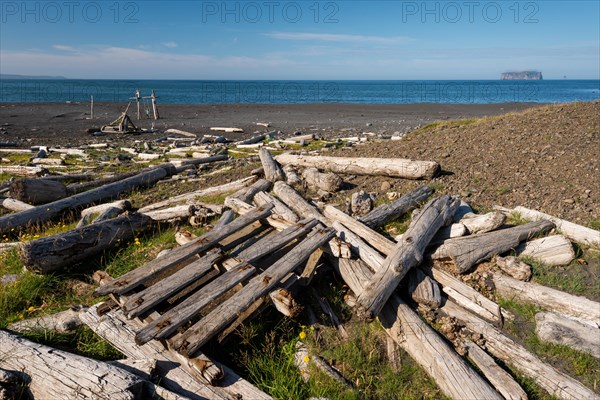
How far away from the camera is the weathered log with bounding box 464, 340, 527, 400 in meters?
4.14

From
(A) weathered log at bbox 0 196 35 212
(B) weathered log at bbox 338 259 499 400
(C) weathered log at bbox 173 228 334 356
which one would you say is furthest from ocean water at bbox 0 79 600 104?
(B) weathered log at bbox 338 259 499 400

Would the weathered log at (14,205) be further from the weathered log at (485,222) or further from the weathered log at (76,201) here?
the weathered log at (485,222)

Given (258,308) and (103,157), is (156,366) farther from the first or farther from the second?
(103,157)

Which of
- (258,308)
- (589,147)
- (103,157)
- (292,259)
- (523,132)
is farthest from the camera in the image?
(103,157)

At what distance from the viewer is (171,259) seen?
558 centimetres

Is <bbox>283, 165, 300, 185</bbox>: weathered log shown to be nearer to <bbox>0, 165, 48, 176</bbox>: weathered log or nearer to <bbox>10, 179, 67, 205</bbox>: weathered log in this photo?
<bbox>10, 179, 67, 205</bbox>: weathered log

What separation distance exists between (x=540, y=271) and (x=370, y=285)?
2794 millimetres

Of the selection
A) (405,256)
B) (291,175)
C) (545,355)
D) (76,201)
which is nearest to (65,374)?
(405,256)

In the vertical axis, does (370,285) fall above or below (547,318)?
above

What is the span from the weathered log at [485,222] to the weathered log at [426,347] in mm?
2063

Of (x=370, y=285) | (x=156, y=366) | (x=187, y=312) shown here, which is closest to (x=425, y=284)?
(x=370, y=285)

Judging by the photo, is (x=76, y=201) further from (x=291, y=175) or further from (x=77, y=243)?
(x=291, y=175)

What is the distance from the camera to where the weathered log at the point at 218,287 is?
4.39 m

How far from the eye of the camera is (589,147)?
9.83 m
